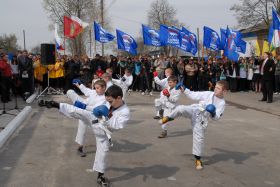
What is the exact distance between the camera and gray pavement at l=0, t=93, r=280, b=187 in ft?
19.5

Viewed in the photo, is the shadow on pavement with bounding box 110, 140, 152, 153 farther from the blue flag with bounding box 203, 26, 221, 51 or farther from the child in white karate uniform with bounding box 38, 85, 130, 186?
the blue flag with bounding box 203, 26, 221, 51

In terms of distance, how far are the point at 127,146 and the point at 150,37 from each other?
47.1 feet

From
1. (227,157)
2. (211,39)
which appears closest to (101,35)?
(211,39)

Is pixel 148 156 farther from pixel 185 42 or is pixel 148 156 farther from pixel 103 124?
pixel 185 42

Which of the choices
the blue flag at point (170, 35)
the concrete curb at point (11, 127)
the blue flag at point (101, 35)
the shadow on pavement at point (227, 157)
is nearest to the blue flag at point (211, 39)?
the blue flag at point (170, 35)

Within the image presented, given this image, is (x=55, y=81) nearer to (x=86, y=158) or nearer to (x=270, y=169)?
(x=86, y=158)

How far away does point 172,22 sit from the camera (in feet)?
220

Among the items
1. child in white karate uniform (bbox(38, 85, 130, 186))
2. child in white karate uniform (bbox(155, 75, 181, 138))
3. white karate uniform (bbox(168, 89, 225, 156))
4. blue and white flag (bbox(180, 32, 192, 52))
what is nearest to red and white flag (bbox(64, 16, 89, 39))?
blue and white flag (bbox(180, 32, 192, 52))

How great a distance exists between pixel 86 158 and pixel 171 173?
1.64m

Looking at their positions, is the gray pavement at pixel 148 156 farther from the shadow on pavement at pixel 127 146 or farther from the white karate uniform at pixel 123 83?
the white karate uniform at pixel 123 83

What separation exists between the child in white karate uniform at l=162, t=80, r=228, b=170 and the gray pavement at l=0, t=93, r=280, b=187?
37 cm

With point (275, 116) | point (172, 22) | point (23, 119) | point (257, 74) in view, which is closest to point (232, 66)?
point (257, 74)

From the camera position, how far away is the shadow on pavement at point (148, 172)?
6.07 m

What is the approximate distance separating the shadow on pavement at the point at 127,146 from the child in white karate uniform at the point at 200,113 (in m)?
1.54
